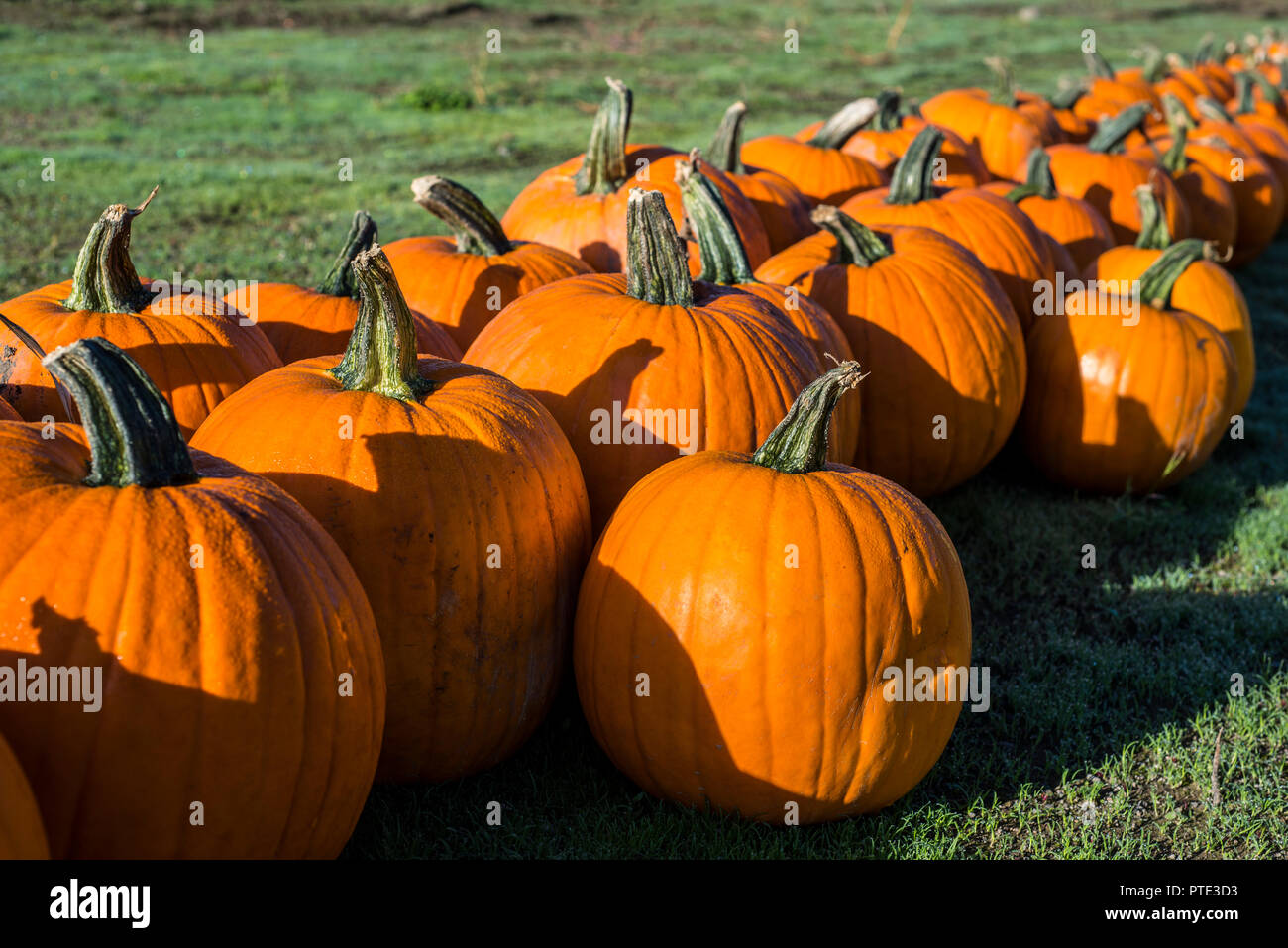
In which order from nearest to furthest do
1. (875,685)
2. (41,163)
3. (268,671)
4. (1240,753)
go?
1. (268,671)
2. (875,685)
3. (1240,753)
4. (41,163)

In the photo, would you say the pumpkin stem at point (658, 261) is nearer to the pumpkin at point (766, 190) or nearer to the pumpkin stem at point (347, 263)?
the pumpkin stem at point (347, 263)

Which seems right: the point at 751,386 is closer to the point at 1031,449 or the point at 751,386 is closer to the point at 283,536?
the point at 283,536

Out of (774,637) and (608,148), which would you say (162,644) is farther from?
(608,148)

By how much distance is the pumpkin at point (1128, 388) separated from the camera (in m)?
4.76

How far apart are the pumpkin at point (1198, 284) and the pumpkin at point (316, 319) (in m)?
3.08

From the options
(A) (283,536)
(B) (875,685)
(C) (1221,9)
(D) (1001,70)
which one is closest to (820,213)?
(B) (875,685)

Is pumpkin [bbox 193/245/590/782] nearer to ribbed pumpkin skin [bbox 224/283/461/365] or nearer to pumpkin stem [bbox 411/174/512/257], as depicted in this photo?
ribbed pumpkin skin [bbox 224/283/461/365]

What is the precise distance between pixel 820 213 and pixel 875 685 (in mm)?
2132

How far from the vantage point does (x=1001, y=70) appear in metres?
7.88

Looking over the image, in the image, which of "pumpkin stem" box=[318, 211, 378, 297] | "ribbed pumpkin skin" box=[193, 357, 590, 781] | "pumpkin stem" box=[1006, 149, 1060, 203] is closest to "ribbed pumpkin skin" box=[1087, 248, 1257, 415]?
"pumpkin stem" box=[1006, 149, 1060, 203]

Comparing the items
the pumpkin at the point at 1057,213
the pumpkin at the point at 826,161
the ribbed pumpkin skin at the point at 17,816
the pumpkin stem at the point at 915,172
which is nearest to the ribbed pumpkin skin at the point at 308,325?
the ribbed pumpkin skin at the point at 17,816

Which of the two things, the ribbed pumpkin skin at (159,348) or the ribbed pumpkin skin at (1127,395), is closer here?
the ribbed pumpkin skin at (159,348)

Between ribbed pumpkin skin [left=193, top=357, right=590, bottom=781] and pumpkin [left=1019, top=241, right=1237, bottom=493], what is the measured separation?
272 cm

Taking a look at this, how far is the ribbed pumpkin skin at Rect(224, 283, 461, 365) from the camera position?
378 centimetres
